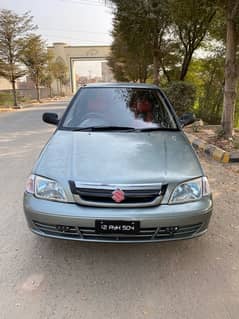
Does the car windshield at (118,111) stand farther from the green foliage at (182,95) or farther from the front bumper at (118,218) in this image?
the green foliage at (182,95)

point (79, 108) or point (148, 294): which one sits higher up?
point (79, 108)

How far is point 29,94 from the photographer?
45.2 m

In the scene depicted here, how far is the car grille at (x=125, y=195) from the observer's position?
2.26 metres

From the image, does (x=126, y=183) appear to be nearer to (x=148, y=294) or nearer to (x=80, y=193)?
(x=80, y=193)

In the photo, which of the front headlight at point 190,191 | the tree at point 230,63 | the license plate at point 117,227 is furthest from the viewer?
the tree at point 230,63

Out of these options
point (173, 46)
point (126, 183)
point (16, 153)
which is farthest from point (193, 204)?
point (173, 46)

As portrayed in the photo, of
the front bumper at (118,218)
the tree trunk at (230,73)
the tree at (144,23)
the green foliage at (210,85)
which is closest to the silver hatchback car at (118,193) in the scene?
the front bumper at (118,218)

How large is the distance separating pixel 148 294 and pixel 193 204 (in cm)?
74

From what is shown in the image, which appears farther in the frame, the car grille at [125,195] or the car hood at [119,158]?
the car hood at [119,158]

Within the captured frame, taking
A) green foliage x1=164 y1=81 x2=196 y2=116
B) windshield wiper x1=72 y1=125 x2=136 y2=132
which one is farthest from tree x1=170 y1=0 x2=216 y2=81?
windshield wiper x1=72 y1=125 x2=136 y2=132

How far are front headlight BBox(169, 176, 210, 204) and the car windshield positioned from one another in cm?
107

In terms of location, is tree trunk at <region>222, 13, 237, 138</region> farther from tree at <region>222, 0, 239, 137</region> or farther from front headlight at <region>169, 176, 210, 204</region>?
front headlight at <region>169, 176, 210, 204</region>

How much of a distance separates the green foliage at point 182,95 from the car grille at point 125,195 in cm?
827

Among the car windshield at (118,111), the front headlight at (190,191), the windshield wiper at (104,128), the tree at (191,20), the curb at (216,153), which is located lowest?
the curb at (216,153)
